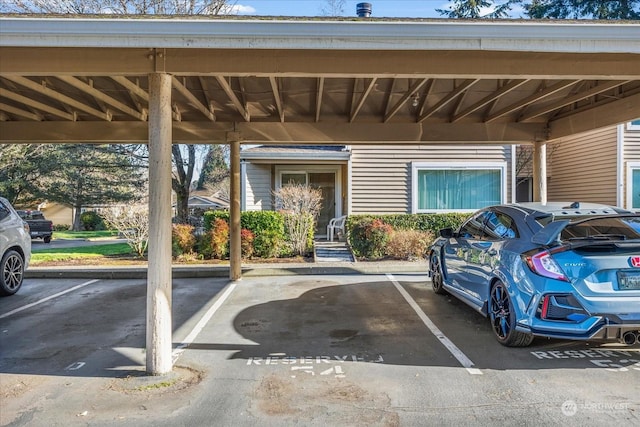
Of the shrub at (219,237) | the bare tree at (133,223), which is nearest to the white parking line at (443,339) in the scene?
the shrub at (219,237)

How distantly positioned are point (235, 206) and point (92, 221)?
2340 cm

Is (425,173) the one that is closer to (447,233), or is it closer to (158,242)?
(447,233)

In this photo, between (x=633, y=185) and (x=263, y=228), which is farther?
(x=633, y=185)

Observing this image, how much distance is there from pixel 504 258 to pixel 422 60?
7.66 feet

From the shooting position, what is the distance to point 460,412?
3207mm

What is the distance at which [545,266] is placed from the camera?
4.01 metres

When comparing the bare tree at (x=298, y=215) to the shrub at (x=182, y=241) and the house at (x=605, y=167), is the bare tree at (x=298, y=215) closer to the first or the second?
the shrub at (x=182, y=241)

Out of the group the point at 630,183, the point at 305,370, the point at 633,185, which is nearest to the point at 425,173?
the point at 630,183

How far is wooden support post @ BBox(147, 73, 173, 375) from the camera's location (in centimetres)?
398

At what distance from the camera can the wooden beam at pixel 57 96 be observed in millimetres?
5207

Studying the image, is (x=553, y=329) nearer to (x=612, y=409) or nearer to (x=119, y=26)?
(x=612, y=409)

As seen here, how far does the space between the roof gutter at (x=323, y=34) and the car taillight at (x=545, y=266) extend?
196 centimetres

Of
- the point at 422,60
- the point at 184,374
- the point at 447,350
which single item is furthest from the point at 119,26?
the point at 447,350

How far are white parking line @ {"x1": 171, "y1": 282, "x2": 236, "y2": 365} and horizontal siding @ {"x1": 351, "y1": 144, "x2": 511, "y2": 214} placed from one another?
6494 millimetres
